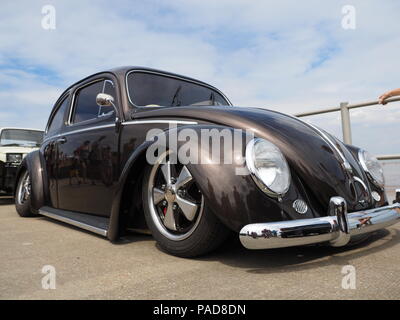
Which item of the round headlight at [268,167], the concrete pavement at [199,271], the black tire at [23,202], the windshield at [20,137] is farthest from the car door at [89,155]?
the windshield at [20,137]

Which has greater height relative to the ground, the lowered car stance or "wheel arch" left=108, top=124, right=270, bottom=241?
the lowered car stance

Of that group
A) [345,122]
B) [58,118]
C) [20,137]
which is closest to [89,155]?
[58,118]

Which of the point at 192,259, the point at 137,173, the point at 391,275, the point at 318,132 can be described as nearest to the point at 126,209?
the point at 137,173

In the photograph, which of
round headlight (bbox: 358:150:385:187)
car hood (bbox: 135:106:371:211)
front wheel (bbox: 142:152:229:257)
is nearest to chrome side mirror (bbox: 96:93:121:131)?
car hood (bbox: 135:106:371:211)

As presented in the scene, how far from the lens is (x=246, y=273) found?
1.59 metres

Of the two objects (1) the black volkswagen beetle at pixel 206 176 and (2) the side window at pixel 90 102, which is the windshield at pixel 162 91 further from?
(2) the side window at pixel 90 102

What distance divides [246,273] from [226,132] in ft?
2.31

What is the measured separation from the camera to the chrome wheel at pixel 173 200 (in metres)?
1.86

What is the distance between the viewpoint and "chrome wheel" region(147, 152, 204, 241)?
1.86m

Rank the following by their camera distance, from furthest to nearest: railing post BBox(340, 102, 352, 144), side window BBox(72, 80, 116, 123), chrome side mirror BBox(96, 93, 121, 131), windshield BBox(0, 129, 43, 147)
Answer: windshield BBox(0, 129, 43, 147) < railing post BBox(340, 102, 352, 144) < side window BBox(72, 80, 116, 123) < chrome side mirror BBox(96, 93, 121, 131)

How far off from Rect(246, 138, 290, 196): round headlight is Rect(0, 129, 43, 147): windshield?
644 cm

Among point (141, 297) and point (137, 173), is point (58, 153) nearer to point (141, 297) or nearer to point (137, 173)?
point (137, 173)

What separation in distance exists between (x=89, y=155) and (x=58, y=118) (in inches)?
50.8

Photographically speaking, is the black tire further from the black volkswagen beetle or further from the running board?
the black volkswagen beetle
